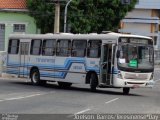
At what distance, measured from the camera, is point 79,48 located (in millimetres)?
28062

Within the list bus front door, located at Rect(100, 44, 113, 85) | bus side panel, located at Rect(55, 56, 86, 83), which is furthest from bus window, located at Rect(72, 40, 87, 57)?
bus front door, located at Rect(100, 44, 113, 85)

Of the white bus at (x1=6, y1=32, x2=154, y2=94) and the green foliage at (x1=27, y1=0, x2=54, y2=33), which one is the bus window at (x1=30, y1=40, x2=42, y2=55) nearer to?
the white bus at (x1=6, y1=32, x2=154, y2=94)

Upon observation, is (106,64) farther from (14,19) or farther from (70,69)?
(14,19)

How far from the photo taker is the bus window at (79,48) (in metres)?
27.7

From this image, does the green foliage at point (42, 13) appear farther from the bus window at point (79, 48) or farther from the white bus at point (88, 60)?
the bus window at point (79, 48)

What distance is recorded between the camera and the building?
9269 centimetres

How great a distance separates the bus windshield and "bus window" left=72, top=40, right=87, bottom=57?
249 centimetres

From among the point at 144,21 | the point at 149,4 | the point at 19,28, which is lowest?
the point at 19,28

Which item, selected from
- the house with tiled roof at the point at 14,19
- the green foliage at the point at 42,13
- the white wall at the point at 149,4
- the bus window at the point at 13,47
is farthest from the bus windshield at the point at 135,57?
the white wall at the point at 149,4

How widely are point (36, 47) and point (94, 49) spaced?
5.03 metres

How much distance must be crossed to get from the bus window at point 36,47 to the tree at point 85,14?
2427 centimetres

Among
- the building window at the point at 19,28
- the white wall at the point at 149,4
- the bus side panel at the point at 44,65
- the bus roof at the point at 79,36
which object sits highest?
the white wall at the point at 149,4

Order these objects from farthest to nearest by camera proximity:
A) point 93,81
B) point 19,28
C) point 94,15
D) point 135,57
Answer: point 19,28 < point 94,15 < point 93,81 < point 135,57

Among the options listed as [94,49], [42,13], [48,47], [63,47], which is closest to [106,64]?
[94,49]
